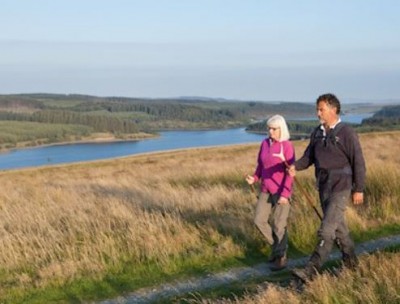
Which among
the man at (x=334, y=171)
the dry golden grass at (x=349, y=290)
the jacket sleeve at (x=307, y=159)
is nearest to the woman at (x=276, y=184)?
the jacket sleeve at (x=307, y=159)

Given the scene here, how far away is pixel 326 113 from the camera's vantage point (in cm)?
679

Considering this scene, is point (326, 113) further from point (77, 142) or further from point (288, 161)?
point (77, 142)

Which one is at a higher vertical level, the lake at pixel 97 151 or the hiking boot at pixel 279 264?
the hiking boot at pixel 279 264

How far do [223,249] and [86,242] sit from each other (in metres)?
2.10

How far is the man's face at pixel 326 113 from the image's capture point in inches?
268

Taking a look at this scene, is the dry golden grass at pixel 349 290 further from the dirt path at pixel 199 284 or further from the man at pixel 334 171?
the dirt path at pixel 199 284

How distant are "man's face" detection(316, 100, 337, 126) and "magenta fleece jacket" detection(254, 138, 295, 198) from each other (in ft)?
3.48

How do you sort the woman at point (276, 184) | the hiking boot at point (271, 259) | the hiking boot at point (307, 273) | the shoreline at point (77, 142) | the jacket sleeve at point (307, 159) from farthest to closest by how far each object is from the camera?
the shoreline at point (77, 142)
the hiking boot at point (271, 259)
the woman at point (276, 184)
the jacket sleeve at point (307, 159)
the hiking boot at point (307, 273)

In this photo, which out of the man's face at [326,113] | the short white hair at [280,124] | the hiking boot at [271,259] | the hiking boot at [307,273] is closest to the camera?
the hiking boot at [307,273]

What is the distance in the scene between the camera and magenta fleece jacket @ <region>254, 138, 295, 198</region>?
7.81m

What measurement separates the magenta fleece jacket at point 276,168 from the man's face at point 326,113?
1061 mm

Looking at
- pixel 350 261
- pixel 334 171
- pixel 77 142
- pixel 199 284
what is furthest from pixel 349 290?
pixel 77 142

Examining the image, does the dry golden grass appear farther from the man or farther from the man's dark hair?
the man's dark hair

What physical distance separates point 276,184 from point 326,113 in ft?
4.77
